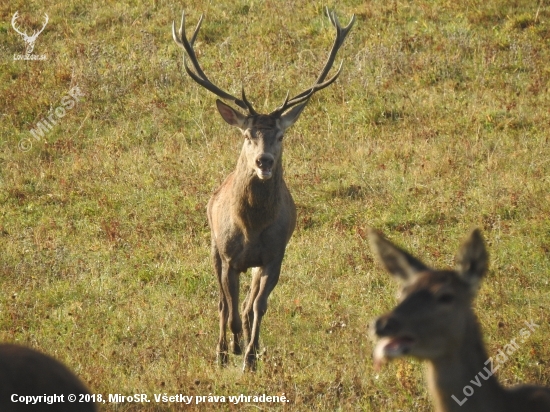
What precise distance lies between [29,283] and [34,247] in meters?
1.24

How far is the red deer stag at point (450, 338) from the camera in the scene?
4.35 metres

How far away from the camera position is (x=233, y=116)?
988 cm

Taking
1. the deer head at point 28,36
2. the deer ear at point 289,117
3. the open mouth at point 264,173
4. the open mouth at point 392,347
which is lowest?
the open mouth at point 392,347

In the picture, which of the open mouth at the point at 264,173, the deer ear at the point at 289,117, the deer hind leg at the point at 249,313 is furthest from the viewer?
the deer ear at the point at 289,117

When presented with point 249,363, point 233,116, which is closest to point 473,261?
point 249,363

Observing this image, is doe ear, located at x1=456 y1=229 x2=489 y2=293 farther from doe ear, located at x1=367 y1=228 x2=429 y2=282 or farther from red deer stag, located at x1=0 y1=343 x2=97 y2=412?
red deer stag, located at x1=0 y1=343 x2=97 y2=412

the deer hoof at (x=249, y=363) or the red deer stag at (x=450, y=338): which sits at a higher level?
the red deer stag at (x=450, y=338)

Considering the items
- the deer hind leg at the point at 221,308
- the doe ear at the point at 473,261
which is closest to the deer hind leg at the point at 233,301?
the deer hind leg at the point at 221,308

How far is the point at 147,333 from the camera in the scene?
9.28 meters

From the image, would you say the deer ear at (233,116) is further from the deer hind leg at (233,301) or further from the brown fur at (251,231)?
the deer hind leg at (233,301)

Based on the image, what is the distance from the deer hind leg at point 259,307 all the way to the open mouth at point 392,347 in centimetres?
431

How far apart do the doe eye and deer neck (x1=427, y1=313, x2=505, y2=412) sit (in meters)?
0.20

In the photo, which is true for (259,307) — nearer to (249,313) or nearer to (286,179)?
(249,313)

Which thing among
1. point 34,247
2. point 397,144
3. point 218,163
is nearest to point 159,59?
point 218,163
